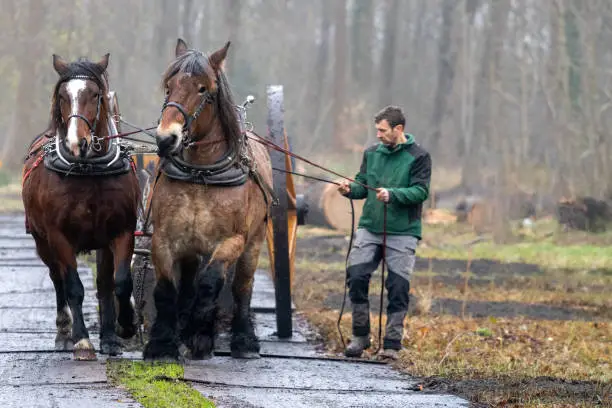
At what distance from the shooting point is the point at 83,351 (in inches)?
314

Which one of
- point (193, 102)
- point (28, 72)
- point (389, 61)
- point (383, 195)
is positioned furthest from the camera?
point (389, 61)

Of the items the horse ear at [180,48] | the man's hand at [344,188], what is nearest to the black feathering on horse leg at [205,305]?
the horse ear at [180,48]

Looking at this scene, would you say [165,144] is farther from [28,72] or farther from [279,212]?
[28,72]

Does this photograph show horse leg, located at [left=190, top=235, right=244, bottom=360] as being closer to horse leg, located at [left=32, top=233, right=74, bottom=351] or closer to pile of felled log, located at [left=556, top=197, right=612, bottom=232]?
horse leg, located at [left=32, top=233, right=74, bottom=351]

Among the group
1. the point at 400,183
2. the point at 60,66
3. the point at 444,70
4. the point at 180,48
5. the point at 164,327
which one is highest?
the point at 444,70

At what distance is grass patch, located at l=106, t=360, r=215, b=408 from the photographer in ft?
21.0

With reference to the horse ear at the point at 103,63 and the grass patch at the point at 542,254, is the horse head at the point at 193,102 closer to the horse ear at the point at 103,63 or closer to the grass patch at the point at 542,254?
the horse ear at the point at 103,63

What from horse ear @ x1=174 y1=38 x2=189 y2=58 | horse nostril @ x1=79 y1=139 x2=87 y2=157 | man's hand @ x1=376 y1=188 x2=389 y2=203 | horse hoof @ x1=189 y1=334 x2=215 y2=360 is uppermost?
horse ear @ x1=174 y1=38 x2=189 y2=58

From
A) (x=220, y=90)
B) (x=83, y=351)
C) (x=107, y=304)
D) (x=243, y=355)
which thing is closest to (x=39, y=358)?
(x=83, y=351)

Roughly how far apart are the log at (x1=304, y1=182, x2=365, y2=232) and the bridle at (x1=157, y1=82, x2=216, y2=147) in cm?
1490

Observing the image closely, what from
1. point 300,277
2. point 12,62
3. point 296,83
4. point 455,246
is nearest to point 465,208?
point 455,246

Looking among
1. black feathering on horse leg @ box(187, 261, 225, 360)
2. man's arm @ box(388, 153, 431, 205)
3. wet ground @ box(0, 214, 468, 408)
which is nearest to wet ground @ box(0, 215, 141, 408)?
wet ground @ box(0, 214, 468, 408)

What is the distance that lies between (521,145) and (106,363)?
113 ft

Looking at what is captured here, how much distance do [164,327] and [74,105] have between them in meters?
1.54
